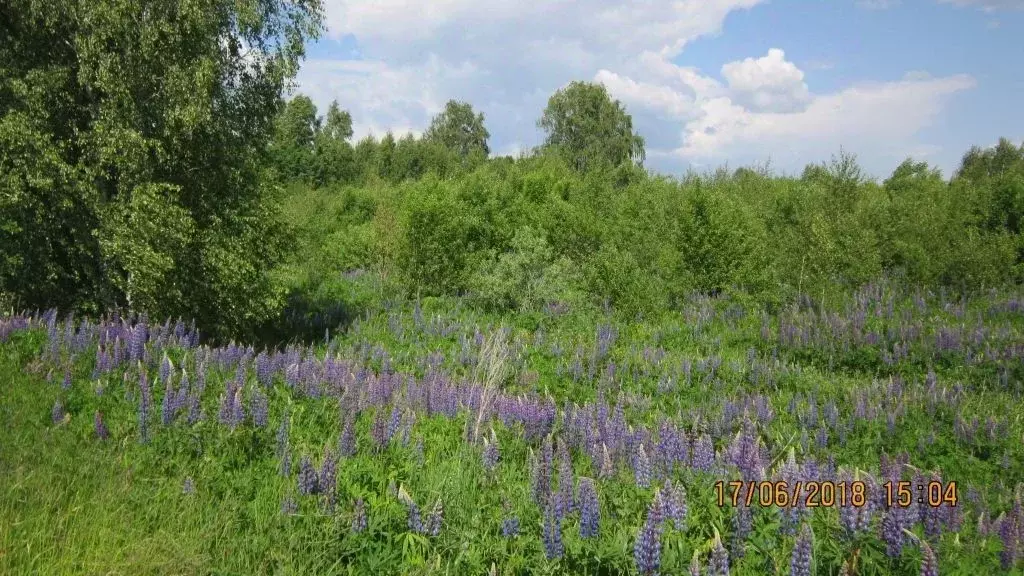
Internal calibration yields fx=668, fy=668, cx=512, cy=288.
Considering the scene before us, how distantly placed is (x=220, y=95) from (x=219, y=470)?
1002cm

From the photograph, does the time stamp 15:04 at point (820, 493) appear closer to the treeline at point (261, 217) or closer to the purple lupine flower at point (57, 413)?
the purple lupine flower at point (57, 413)

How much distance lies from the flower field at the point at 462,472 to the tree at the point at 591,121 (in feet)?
124

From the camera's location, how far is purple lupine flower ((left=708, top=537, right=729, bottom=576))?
10.2 ft

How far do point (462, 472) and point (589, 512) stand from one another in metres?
1.44

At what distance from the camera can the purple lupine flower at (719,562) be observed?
312 centimetres

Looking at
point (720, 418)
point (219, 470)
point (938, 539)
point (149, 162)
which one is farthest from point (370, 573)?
point (149, 162)

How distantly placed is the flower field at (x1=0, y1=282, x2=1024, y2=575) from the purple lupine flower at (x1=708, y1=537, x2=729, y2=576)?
0.01m

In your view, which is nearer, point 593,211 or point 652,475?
point 652,475

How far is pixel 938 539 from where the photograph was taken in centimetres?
379

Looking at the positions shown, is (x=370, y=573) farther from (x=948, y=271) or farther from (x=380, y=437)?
(x=948, y=271)

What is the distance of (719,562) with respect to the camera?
125 inches

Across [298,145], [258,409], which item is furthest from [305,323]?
[298,145]

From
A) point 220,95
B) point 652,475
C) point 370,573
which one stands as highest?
point 220,95

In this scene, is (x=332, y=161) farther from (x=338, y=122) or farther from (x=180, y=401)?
(x=180, y=401)
